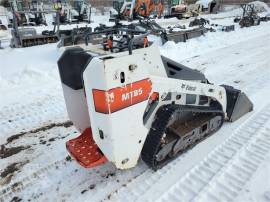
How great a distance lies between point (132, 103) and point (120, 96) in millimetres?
184

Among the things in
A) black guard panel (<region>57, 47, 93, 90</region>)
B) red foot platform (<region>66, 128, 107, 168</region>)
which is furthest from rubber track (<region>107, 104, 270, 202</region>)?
black guard panel (<region>57, 47, 93, 90</region>)

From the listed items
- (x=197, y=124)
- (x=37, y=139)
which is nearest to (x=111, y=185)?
(x=197, y=124)

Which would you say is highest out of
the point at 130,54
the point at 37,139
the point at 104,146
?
the point at 130,54

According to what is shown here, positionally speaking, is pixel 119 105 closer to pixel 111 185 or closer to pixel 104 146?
pixel 104 146

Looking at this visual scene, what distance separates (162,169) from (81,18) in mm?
→ 20658

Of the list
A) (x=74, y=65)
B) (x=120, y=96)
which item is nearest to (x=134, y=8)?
(x=74, y=65)

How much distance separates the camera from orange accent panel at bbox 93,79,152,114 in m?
2.40

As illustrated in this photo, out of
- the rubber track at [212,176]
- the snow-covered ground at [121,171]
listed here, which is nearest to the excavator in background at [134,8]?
the snow-covered ground at [121,171]

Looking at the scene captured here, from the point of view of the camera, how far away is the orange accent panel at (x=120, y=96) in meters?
2.40

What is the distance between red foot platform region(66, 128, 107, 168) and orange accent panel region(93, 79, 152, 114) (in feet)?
2.23

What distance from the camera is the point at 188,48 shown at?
1041 centimetres

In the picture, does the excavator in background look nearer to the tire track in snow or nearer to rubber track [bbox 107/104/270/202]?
the tire track in snow

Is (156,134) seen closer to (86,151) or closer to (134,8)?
(86,151)

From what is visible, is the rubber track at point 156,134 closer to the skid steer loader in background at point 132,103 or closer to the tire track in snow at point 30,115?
the skid steer loader in background at point 132,103
